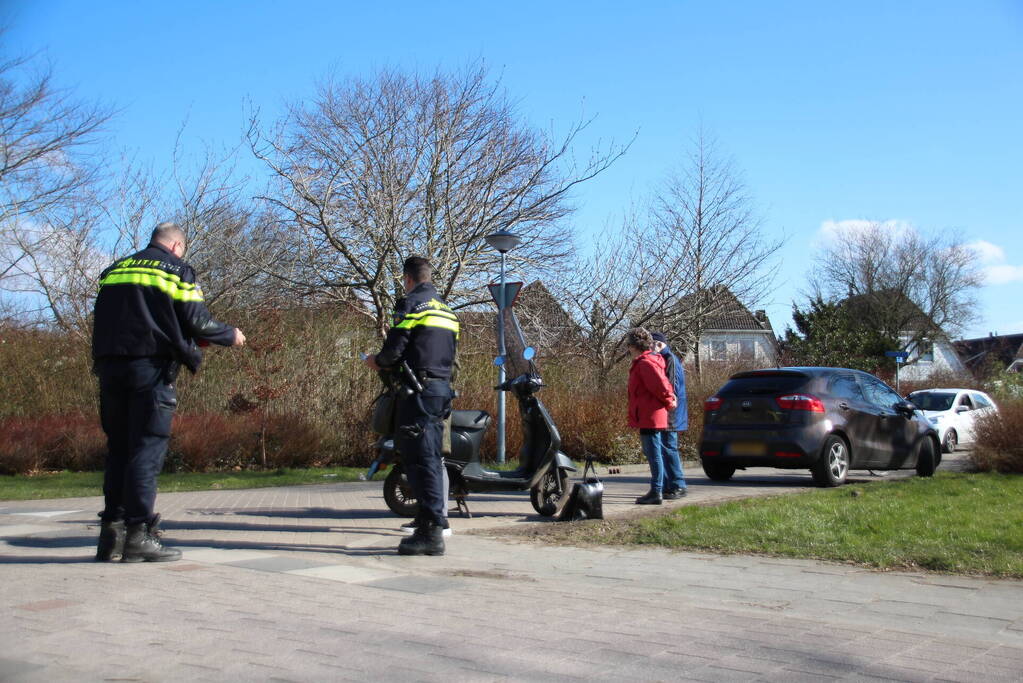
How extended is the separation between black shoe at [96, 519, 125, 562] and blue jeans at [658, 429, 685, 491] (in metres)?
5.32

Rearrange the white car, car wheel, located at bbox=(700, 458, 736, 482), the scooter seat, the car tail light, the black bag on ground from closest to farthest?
1. the black bag on ground
2. the scooter seat
3. the car tail light
4. car wheel, located at bbox=(700, 458, 736, 482)
5. the white car

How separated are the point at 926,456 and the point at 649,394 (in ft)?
17.3

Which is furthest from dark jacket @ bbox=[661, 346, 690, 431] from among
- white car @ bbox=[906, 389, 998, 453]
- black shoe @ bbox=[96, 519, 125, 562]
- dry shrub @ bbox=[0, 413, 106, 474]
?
white car @ bbox=[906, 389, 998, 453]

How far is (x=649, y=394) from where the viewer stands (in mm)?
9320

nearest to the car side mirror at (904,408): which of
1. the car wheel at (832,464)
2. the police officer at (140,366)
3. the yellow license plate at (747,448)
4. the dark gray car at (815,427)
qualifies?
the dark gray car at (815,427)

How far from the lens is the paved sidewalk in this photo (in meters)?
3.83

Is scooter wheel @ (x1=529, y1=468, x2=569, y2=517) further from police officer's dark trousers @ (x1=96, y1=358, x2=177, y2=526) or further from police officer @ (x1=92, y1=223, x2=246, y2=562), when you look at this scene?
police officer's dark trousers @ (x1=96, y1=358, x2=177, y2=526)

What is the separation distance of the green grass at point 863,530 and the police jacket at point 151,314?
129 inches

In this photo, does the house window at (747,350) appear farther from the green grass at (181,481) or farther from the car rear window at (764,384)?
the green grass at (181,481)

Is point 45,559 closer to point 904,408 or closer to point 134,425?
point 134,425

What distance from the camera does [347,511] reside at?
9109 millimetres

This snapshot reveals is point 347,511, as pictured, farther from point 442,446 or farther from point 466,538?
point 442,446

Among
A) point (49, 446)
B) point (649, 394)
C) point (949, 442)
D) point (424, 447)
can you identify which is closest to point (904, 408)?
point (649, 394)

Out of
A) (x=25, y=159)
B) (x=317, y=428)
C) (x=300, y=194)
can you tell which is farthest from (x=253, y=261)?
(x=25, y=159)
